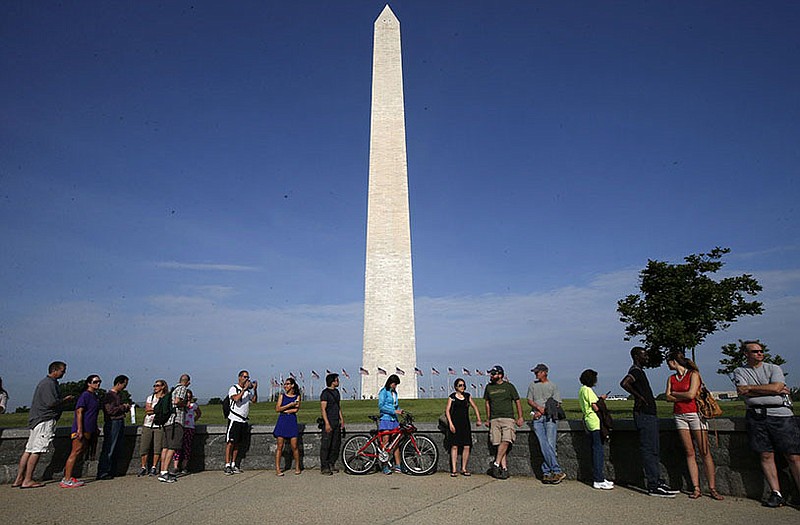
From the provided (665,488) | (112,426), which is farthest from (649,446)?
(112,426)

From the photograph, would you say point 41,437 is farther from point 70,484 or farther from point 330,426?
point 330,426

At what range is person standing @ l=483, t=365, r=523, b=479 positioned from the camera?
8.70m

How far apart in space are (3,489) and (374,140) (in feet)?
79.9

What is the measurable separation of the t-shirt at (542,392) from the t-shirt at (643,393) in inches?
48.8

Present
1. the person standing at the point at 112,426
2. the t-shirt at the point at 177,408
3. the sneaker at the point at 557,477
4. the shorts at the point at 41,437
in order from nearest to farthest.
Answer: the sneaker at the point at 557,477
the shorts at the point at 41,437
the person standing at the point at 112,426
the t-shirt at the point at 177,408

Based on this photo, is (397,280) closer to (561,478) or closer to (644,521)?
(561,478)

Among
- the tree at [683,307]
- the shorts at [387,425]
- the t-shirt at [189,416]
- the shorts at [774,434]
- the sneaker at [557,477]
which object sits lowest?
the sneaker at [557,477]

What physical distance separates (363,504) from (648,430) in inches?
145

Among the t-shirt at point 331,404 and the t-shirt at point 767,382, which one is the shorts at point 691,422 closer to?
the t-shirt at point 767,382

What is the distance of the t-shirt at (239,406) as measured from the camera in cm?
944

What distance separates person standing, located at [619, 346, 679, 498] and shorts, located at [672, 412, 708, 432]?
29cm

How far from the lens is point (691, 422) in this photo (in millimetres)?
7121

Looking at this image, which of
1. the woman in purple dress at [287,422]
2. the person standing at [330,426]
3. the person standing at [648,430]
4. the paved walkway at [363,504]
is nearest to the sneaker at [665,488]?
the person standing at [648,430]

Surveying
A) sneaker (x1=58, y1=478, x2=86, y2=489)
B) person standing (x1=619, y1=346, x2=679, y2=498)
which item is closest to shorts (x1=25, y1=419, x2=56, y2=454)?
sneaker (x1=58, y1=478, x2=86, y2=489)
